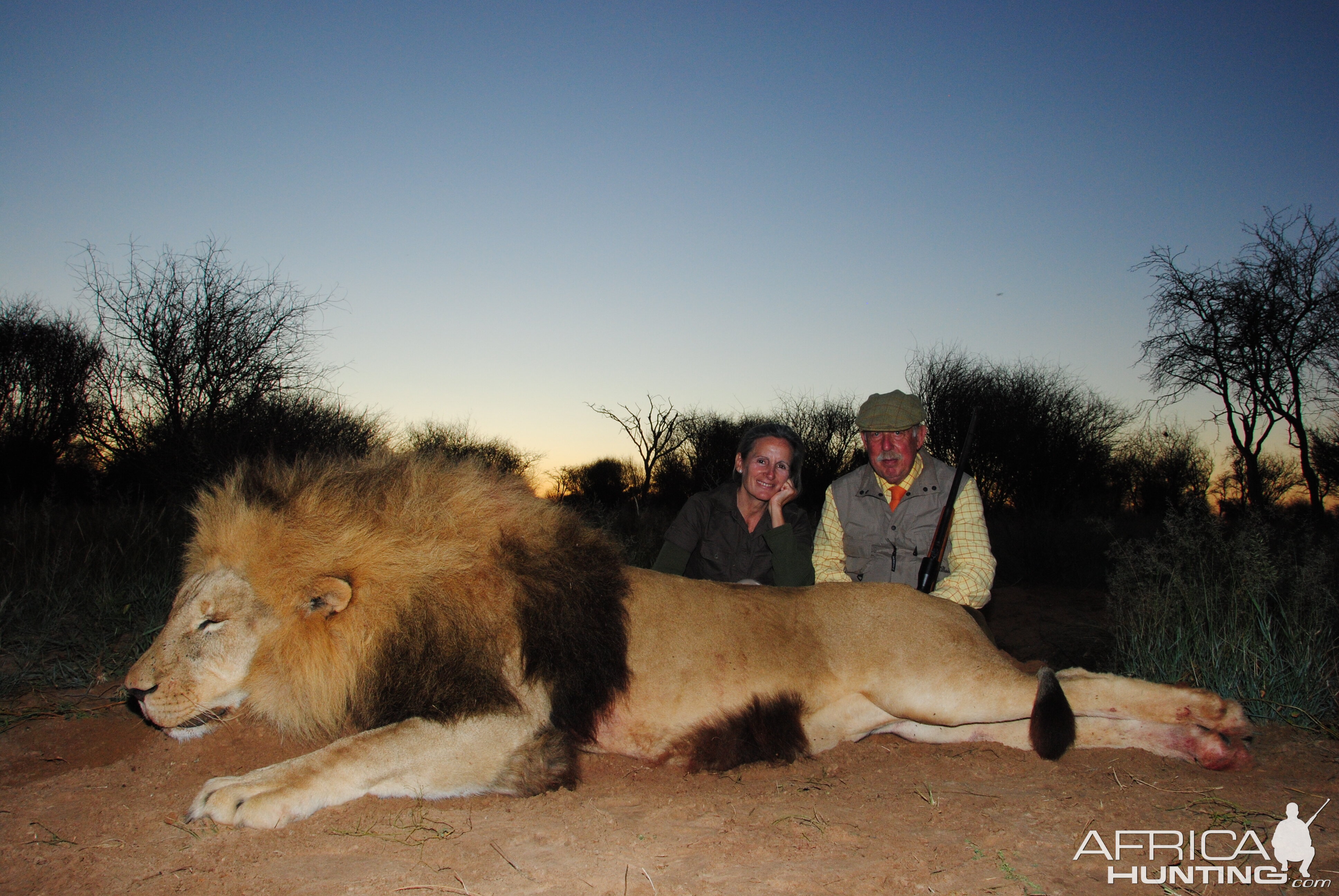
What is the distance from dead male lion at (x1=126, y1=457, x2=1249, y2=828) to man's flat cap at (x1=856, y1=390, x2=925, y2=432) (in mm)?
1480

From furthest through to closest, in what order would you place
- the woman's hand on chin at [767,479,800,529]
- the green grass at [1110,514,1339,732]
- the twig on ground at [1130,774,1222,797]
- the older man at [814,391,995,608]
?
1. the woman's hand on chin at [767,479,800,529]
2. the older man at [814,391,995,608]
3. the green grass at [1110,514,1339,732]
4. the twig on ground at [1130,774,1222,797]

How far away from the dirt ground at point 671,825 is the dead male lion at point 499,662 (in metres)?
0.12

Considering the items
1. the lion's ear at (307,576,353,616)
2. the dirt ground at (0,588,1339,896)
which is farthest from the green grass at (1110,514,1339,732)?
the lion's ear at (307,576,353,616)

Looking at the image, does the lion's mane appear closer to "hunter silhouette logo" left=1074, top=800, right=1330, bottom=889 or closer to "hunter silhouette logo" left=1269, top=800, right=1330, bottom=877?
"hunter silhouette logo" left=1074, top=800, right=1330, bottom=889

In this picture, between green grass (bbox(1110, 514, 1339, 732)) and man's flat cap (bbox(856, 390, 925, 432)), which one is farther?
man's flat cap (bbox(856, 390, 925, 432))

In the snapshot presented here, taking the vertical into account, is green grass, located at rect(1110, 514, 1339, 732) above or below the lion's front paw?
above

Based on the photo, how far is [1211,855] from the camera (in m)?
2.33

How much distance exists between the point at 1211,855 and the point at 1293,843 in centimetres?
25

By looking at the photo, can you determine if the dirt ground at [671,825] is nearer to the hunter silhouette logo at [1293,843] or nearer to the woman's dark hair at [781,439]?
the hunter silhouette logo at [1293,843]

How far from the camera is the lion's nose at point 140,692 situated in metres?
2.71

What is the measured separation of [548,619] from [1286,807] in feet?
8.22

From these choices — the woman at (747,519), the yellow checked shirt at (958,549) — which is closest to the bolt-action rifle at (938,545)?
the yellow checked shirt at (958,549)

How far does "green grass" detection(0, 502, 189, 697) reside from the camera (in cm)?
450

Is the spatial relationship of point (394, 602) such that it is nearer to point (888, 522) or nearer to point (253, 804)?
point (253, 804)
